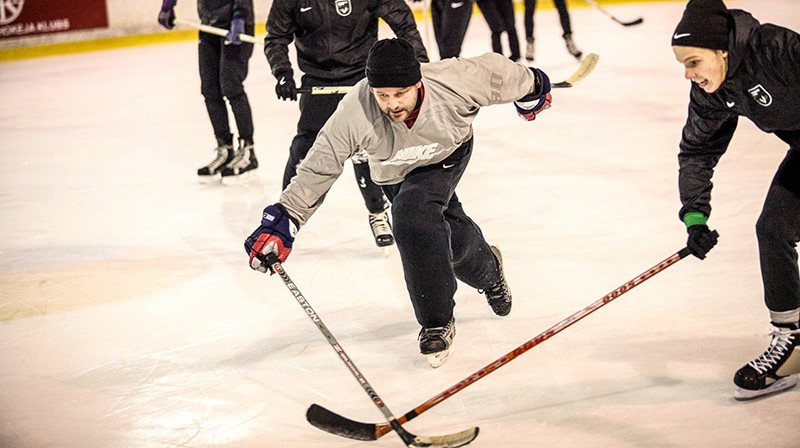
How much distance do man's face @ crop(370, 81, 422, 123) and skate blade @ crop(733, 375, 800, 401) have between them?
114 centimetres

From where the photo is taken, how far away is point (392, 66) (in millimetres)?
2311

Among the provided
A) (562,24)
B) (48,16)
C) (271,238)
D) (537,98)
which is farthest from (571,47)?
(48,16)

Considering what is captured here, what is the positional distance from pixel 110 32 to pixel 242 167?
6.22 meters

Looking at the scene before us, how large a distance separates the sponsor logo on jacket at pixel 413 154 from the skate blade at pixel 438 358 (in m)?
0.56

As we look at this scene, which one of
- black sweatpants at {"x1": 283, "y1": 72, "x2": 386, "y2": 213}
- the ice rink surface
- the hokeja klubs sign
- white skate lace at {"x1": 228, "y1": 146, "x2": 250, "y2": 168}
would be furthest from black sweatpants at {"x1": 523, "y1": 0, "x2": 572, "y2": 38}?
the hokeja klubs sign

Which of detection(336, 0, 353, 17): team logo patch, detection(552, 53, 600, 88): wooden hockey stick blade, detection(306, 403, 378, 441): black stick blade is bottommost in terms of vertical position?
detection(306, 403, 378, 441): black stick blade

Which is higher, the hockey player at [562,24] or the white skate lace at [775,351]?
the white skate lace at [775,351]

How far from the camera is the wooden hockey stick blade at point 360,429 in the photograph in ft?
6.83

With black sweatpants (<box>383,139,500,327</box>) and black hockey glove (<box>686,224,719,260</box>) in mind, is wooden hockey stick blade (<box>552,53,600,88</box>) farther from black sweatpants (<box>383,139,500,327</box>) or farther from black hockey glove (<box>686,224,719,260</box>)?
black hockey glove (<box>686,224,719,260</box>)

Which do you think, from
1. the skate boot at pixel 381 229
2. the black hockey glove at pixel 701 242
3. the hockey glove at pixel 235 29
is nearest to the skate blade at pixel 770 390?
the black hockey glove at pixel 701 242

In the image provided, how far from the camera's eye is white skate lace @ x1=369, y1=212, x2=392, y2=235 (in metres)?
3.57

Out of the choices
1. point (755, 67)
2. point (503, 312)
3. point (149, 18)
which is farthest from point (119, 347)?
point (149, 18)

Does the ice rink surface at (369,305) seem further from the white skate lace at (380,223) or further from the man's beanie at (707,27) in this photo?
the man's beanie at (707,27)

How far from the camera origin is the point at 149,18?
10172 mm
